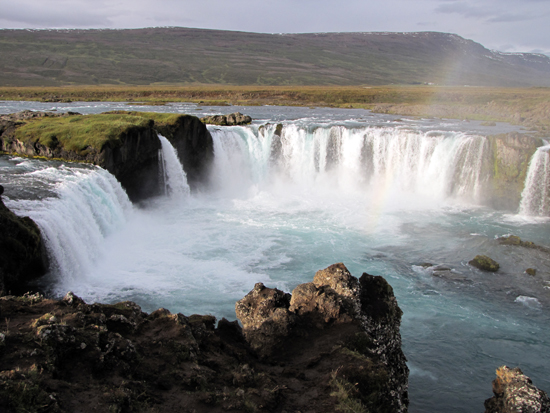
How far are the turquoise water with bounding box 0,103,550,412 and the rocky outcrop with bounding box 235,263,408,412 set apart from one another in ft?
9.25

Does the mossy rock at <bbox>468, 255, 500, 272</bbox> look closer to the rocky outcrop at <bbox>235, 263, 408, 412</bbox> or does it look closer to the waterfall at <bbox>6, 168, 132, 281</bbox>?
the rocky outcrop at <bbox>235, 263, 408, 412</bbox>

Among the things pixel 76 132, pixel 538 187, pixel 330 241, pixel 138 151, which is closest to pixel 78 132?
pixel 76 132

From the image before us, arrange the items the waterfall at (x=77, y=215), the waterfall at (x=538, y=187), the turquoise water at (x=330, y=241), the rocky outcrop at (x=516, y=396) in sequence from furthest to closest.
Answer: the waterfall at (x=538, y=187), the waterfall at (x=77, y=215), the turquoise water at (x=330, y=241), the rocky outcrop at (x=516, y=396)

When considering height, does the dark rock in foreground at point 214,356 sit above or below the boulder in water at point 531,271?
above

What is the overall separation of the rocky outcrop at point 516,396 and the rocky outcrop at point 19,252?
40.6ft

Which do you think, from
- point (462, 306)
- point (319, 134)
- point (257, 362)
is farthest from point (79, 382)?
point (319, 134)

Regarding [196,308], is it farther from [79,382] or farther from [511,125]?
[511,125]

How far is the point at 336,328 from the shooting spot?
8562 mm

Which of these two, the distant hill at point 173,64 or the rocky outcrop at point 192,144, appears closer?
the rocky outcrop at point 192,144

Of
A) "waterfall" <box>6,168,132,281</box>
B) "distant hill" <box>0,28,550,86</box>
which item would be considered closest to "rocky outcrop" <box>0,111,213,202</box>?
"waterfall" <box>6,168,132,281</box>

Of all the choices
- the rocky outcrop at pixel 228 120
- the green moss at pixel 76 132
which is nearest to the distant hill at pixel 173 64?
the rocky outcrop at pixel 228 120

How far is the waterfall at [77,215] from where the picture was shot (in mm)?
14172

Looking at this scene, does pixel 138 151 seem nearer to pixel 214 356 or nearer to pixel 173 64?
pixel 214 356

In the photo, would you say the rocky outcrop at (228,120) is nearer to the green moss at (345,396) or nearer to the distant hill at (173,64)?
the green moss at (345,396)
